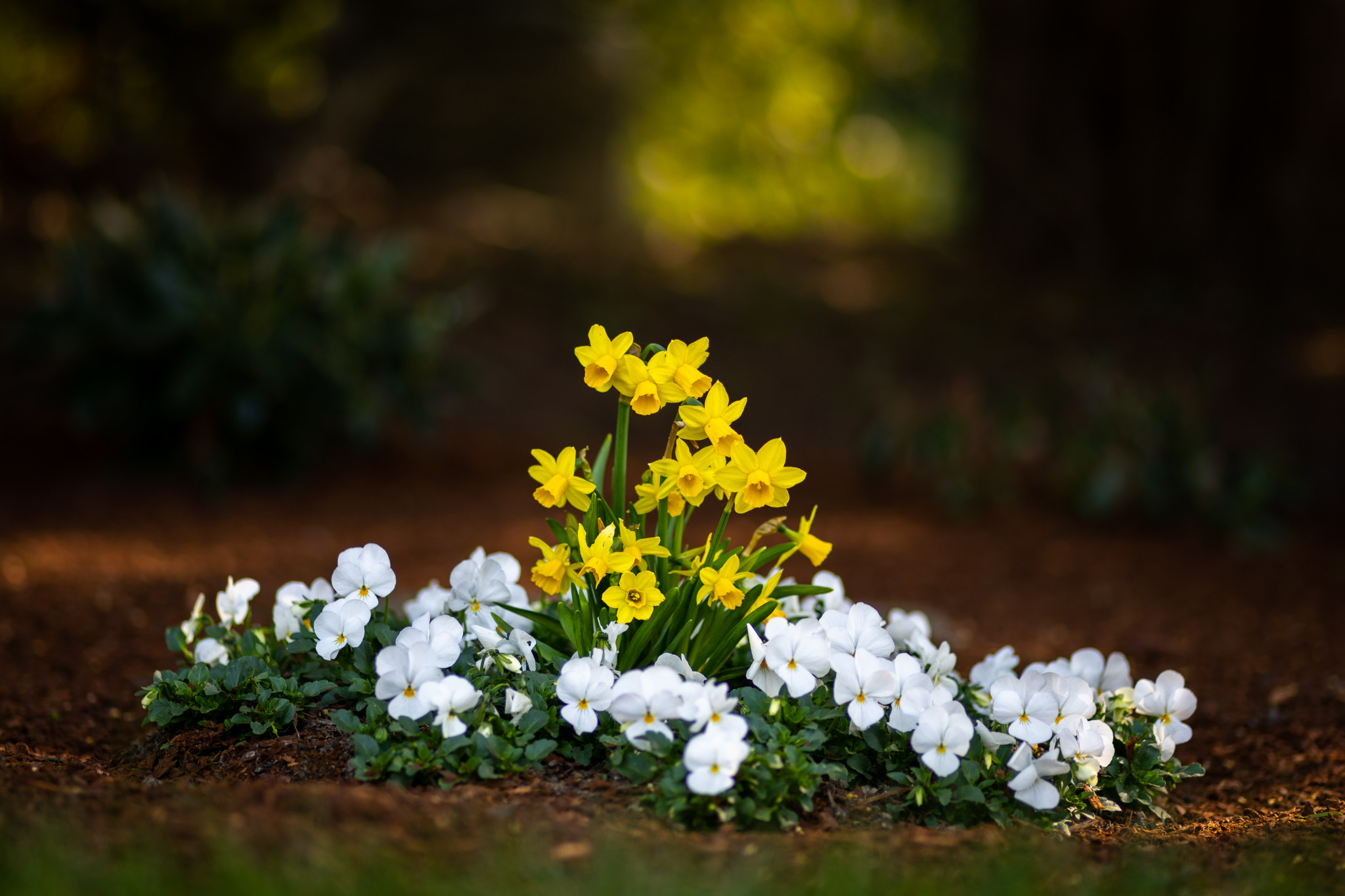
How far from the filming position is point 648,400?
1833mm

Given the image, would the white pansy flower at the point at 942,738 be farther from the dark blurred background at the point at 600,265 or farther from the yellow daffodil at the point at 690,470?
the dark blurred background at the point at 600,265

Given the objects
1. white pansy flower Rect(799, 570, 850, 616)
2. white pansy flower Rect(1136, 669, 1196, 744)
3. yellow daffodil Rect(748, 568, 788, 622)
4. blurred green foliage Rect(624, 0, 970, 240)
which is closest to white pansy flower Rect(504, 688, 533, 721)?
yellow daffodil Rect(748, 568, 788, 622)

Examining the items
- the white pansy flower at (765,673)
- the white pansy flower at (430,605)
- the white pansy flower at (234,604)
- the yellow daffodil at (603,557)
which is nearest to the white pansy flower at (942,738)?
the white pansy flower at (765,673)

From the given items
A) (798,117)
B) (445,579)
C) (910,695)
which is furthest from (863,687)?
(798,117)

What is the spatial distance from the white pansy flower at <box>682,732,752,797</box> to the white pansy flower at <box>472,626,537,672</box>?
1.30 ft

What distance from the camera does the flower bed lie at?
1803mm

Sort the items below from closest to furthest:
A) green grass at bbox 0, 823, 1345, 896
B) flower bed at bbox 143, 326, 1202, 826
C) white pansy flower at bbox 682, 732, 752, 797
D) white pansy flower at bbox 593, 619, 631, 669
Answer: green grass at bbox 0, 823, 1345, 896
white pansy flower at bbox 682, 732, 752, 797
flower bed at bbox 143, 326, 1202, 826
white pansy flower at bbox 593, 619, 631, 669

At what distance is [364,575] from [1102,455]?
347 centimetres

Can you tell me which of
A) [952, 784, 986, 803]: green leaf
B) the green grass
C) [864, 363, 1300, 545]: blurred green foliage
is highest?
[864, 363, 1300, 545]: blurred green foliage

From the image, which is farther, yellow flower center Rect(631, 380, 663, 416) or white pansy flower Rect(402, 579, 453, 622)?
white pansy flower Rect(402, 579, 453, 622)

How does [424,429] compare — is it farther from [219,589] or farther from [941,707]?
[941,707]

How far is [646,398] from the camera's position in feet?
6.03

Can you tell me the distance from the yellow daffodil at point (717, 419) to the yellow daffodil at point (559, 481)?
7.5 inches

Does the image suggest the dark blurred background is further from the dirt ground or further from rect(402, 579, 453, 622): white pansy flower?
rect(402, 579, 453, 622): white pansy flower
